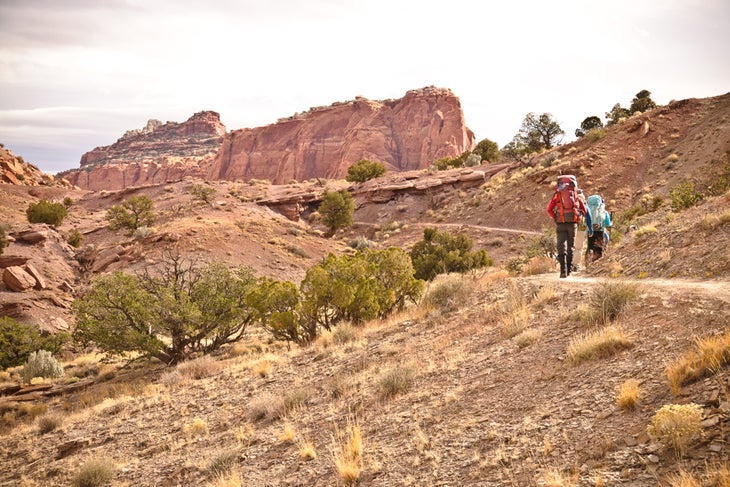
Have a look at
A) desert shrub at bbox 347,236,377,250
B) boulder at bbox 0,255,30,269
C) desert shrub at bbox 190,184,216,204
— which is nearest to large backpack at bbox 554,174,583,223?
desert shrub at bbox 347,236,377,250

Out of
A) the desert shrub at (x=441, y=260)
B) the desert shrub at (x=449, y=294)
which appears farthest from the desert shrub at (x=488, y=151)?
the desert shrub at (x=449, y=294)

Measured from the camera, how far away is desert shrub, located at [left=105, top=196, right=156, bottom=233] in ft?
154

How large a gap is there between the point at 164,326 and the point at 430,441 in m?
14.0

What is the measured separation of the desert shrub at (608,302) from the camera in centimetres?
731

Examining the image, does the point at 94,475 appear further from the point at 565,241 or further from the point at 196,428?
the point at 565,241

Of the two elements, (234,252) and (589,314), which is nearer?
(589,314)

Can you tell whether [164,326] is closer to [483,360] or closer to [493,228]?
[483,360]

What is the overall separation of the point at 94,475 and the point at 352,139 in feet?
363

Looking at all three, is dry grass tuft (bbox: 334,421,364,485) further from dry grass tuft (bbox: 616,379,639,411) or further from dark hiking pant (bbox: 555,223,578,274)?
dark hiking pant (bbox: 555,223,578,274)

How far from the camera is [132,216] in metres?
47.6

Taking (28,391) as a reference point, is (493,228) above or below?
above

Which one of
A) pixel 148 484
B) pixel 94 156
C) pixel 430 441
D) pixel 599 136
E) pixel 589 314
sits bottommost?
pixel 148 484

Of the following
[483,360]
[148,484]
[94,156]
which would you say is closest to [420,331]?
[483,360]

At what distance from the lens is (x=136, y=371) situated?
742 inches
